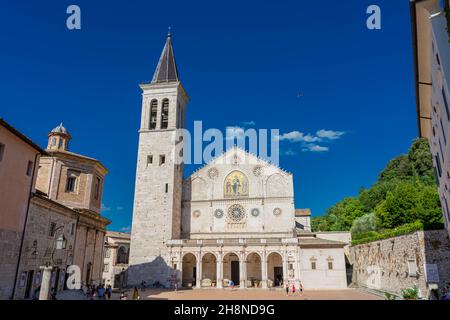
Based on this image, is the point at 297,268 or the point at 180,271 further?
the point at 180,271

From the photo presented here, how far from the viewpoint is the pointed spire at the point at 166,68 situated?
4272cm

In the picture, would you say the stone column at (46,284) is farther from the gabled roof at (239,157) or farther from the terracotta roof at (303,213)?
the terracotta roof at (303,213)

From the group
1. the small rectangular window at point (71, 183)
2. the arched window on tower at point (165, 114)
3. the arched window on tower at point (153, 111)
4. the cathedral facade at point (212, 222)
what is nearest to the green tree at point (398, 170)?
the cathedral facade at point (212, 222)

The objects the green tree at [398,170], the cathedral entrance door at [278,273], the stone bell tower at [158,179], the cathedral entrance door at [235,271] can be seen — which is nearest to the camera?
the stone bell tower at [158,179]

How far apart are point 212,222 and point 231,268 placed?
18.6 feet

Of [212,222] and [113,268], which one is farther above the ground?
[212,222]

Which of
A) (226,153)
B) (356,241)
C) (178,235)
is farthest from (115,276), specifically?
(356,241)

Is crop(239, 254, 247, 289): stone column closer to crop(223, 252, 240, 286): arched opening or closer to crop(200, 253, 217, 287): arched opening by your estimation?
crop(223, 252, 240, 286): arched opening

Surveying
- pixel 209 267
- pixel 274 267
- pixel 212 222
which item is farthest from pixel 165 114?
pixel 274 267

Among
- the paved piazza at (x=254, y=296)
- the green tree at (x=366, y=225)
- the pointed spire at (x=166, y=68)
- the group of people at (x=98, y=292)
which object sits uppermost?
the pointed spire at (x=166, y=68)

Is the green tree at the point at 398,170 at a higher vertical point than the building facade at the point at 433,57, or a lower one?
higher

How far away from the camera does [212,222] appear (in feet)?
126

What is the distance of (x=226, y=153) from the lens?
1597 inches

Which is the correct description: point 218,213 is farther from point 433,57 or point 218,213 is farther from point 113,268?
point 433,57
